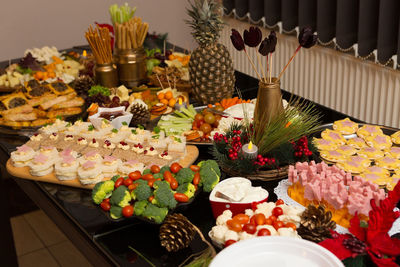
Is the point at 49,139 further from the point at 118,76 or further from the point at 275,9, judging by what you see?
the point at 275,9

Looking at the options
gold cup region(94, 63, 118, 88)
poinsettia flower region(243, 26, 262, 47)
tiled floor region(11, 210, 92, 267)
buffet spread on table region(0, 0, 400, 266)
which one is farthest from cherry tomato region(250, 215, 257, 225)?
tiled floor region(11, 210, 92, 267)

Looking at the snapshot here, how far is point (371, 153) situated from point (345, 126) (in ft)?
0.73

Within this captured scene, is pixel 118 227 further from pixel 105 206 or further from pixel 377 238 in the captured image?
pixel 377 238

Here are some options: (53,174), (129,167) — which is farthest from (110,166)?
(53,174)

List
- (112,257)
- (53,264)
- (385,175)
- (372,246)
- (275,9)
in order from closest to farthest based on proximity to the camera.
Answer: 1. (372,246)
2. (112,257)
3. (385,175)
4. (53,264)
5. (275,9)

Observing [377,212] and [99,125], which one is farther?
[99,125]

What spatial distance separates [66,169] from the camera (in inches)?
65.5

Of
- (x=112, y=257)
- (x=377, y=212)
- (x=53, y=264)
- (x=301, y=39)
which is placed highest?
(x=301, y=39)

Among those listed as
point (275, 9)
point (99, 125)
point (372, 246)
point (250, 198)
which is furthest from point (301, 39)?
point (275, 9)

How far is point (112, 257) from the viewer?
1.29 metres

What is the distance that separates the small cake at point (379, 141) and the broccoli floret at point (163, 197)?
32.1 inches

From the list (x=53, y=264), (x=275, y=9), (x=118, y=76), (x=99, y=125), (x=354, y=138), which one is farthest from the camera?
(x=275, y=9)

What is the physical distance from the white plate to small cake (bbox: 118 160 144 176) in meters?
0.66

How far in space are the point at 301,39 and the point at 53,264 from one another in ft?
6.94
